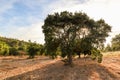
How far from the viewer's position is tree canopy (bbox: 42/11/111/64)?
42.9 meters

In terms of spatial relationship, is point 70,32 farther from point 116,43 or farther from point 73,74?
point 116,43

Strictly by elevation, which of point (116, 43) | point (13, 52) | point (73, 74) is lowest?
point (73, 74)

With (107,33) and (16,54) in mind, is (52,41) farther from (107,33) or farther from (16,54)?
(16,54)

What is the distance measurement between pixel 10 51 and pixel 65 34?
8691 centimetres

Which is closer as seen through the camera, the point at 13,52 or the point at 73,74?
the point at 73,74

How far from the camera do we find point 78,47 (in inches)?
1742

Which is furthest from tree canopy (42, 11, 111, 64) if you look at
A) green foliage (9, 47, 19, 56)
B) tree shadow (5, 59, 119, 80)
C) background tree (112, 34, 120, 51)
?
background tree (112, 34, 120, 51)

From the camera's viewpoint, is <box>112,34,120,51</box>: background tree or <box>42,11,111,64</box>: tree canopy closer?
<box>42,11,111,64</box>: tree canopy

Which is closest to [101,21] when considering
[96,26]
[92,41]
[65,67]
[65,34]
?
[96,26]

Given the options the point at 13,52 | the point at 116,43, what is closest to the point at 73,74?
the point at 13,52

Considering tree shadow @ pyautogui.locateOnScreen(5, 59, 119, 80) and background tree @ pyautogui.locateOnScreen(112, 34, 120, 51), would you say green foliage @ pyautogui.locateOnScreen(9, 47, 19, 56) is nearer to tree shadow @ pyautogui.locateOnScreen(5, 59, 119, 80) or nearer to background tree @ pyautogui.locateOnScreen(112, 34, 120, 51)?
background tree @ pyautogui.locateOnScreen(112, 34, 120, 51)

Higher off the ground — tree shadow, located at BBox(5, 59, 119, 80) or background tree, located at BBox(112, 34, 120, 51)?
background tree, located at BBox(112, 34, 120, 51)

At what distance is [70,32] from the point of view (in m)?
42.8

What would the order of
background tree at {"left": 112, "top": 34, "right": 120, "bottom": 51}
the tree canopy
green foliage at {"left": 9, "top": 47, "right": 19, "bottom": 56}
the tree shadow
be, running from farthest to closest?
background tree at {"left": 112, "top": 34, "right": 120, "bottom": 51} < green foliage at {"left": 9, "top": 47, "right": 19, "bottom": 56} < the tree canopy < the tree shadow
